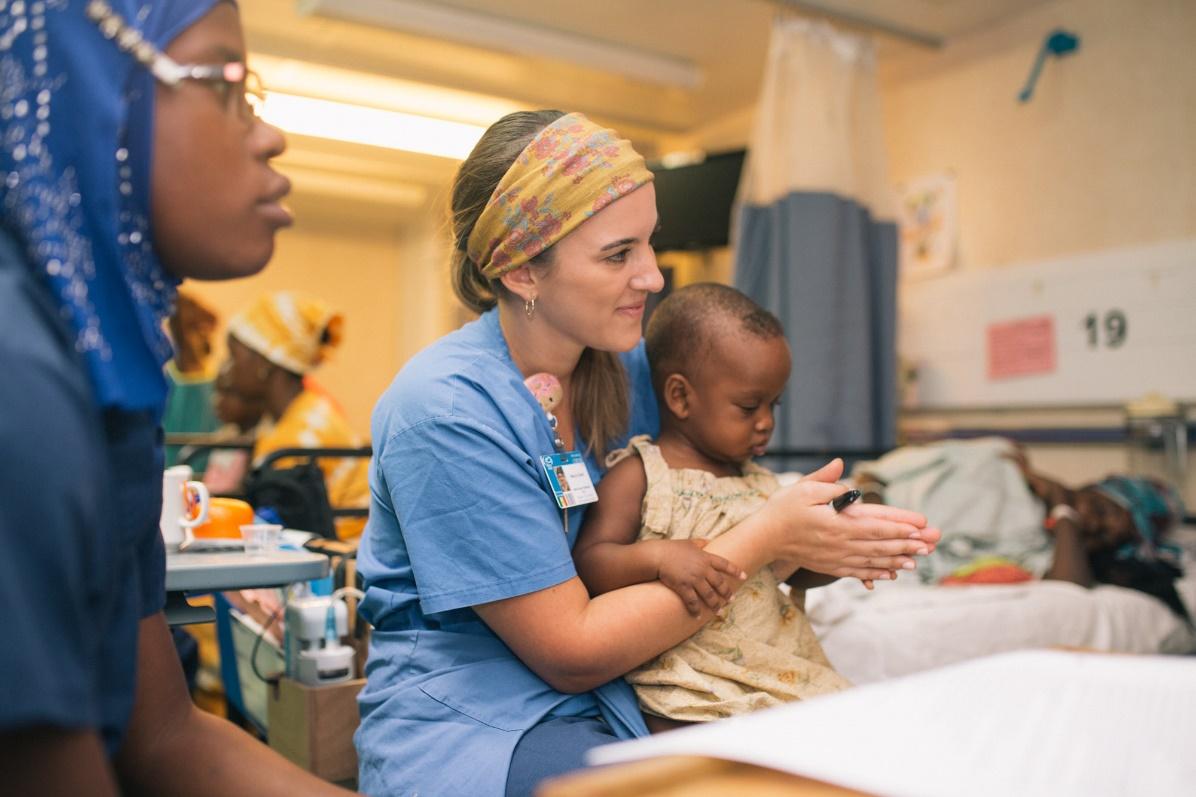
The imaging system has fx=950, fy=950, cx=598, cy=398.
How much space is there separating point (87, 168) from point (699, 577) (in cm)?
93

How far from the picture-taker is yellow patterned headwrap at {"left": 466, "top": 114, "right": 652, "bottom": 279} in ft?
4.81

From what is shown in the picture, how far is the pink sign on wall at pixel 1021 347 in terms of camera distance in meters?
4.34

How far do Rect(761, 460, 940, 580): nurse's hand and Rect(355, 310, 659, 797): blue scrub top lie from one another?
1.10ft

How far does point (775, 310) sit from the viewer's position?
423 centimetres

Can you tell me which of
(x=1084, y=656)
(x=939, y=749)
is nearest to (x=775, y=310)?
(x=1084, y=656)

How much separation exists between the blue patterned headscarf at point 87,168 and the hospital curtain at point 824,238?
3.50 metres

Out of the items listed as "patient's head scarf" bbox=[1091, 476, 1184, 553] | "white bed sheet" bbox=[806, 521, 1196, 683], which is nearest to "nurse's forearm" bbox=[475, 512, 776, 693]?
"white bed sheet" bbox=[806, 521, 1196, 683]

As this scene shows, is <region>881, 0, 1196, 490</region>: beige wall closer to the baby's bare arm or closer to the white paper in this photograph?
the baby's bare arm

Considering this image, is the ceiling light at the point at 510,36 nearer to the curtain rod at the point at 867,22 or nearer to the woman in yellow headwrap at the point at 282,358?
the curtain rod at the point at 867,22

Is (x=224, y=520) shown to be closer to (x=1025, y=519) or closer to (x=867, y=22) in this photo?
(x=1025, y=519)

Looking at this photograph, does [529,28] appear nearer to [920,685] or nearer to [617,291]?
[617,291]

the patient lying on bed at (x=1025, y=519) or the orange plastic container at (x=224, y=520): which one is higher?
the orange plastic container at (x=224, y=520)

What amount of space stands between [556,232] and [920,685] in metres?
0.92

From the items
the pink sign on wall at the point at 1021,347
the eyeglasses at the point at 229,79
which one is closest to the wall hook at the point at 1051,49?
the pink sign on wall at the point at 1021,347
